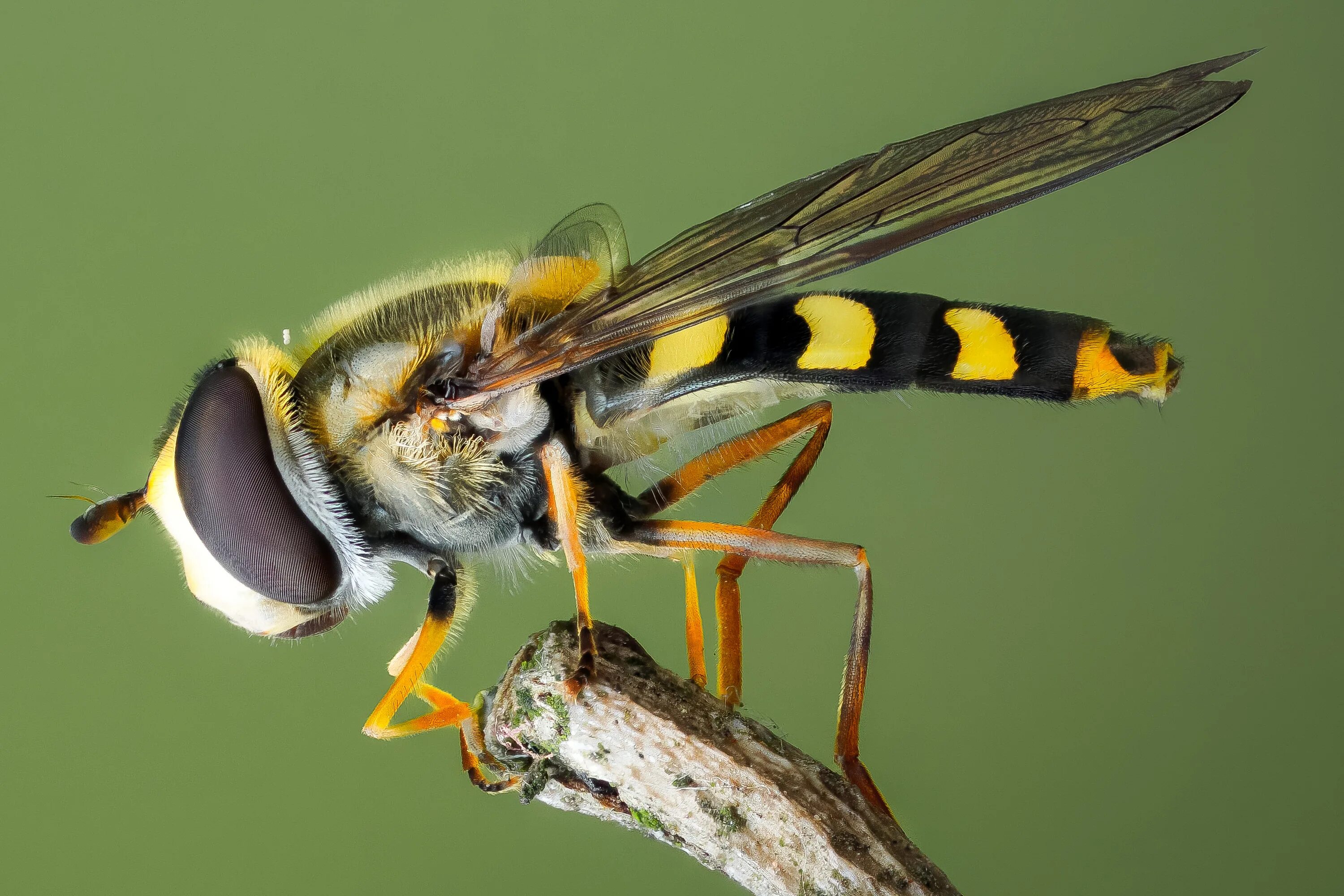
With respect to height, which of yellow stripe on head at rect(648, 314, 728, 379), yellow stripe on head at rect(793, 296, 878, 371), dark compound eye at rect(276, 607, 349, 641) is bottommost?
dark compound eye at rect(276, 607, 349, 641)

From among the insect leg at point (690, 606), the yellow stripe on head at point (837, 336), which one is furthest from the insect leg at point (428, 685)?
the yellow stripe on head at point (837, 336)

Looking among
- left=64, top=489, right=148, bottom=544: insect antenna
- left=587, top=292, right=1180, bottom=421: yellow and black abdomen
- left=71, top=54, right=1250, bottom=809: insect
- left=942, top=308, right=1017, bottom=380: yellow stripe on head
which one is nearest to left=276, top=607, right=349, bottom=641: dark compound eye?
left=71, top=54, right=1250, bottom=809: insect

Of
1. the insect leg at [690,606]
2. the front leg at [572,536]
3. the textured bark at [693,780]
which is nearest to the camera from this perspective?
the textured bark at [693,780]

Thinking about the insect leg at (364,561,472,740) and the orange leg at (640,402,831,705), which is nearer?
the insect leg at (364,561,472,740)

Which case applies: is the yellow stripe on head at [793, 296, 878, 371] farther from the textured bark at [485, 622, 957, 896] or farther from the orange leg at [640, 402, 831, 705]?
the textured bark at [485, 622, 957, 896]

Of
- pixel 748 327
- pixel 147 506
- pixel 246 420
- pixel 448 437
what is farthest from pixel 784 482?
pixel 147 506

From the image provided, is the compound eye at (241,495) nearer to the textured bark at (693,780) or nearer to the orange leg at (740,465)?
the textured bark at (693,780)
